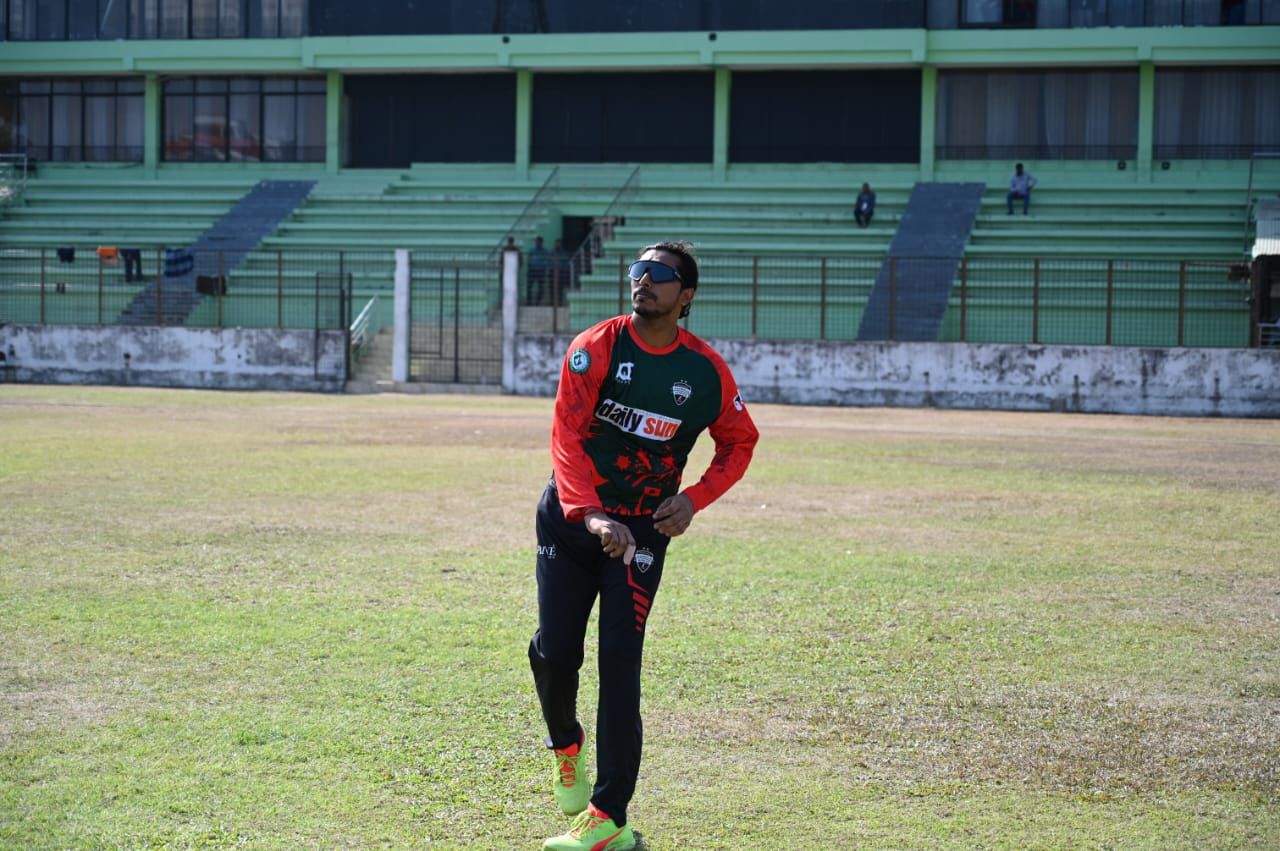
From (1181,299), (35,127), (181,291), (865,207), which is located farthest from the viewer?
(35,127)

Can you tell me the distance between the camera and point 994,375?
30047 mm

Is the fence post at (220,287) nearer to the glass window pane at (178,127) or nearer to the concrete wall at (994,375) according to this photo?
the concrete wall at (994,375)

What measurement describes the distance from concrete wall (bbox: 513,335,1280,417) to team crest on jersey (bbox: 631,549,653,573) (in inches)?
1005

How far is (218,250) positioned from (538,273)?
706cm

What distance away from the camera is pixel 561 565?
5.39m

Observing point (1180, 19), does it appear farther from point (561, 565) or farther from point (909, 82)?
point (561, 565)

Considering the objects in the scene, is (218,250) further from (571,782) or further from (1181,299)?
(571,782)

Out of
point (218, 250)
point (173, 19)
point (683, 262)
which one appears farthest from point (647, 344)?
point (173, 19)

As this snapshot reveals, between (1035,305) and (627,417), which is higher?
(1035,305)

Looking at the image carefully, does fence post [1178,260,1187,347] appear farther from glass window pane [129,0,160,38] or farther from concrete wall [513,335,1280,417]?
glass window pane [129,0,160,38]

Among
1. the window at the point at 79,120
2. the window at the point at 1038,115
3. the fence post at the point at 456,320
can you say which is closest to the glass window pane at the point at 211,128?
the window at the point at 79,120

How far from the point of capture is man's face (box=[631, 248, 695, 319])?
5.36 metres

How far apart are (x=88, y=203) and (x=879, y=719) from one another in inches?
1637

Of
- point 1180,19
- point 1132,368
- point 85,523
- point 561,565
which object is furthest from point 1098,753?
point 1180,19
